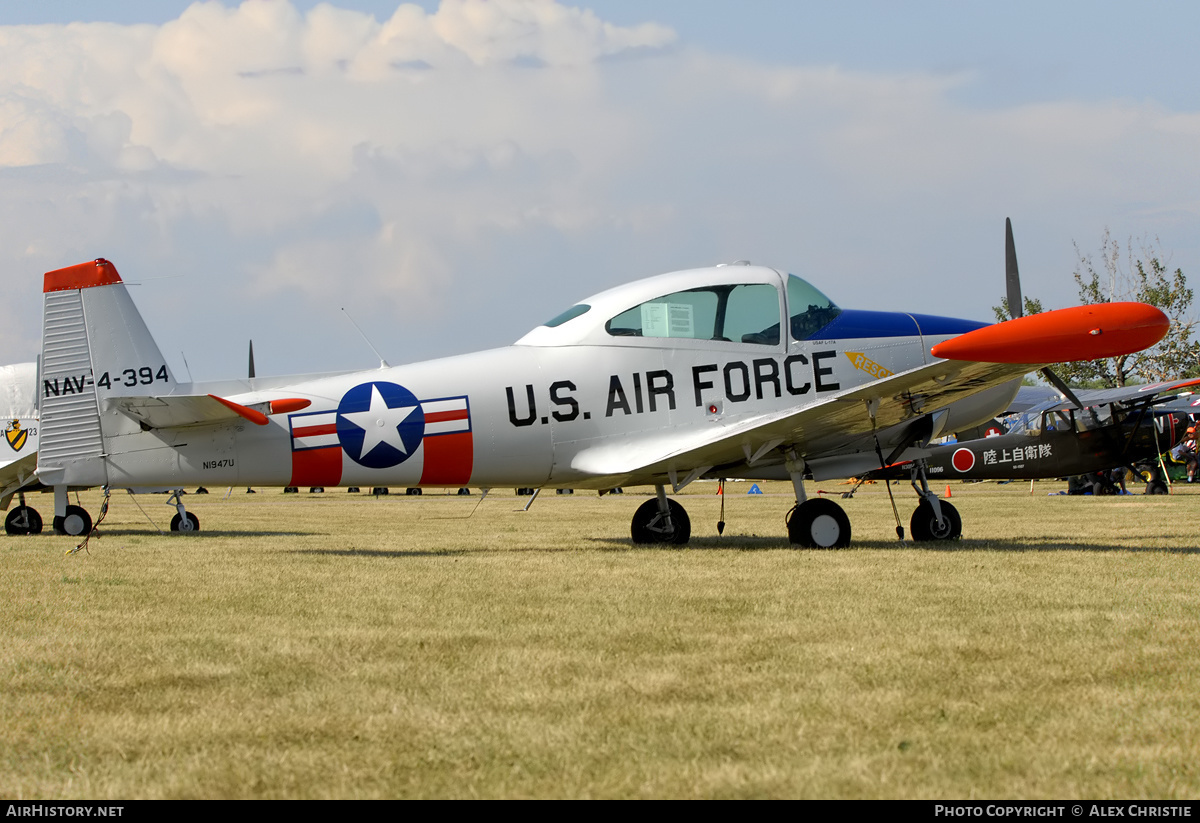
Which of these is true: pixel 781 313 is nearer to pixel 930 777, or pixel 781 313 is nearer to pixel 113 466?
pixel 113 466

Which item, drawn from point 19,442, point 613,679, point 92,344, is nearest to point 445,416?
point 92,344

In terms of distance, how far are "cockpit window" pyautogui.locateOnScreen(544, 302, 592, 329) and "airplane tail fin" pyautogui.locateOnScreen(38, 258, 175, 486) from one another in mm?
4072

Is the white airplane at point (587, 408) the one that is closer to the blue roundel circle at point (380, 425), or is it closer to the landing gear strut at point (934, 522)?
the blue roundel circle at point (380, 425)

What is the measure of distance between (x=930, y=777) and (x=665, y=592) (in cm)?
429

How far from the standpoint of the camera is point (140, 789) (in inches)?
130

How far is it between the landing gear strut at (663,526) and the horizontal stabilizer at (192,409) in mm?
4150

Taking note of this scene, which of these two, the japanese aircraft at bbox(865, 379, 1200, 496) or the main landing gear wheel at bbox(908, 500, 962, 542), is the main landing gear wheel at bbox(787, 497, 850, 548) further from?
the japanese aircraft at bbox(865, 379, 1200, 496)

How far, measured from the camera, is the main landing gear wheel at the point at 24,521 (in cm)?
1894

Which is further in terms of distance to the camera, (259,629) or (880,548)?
(880,548)

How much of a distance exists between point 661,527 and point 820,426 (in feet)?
8.59

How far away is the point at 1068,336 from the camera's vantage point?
28.2 ft

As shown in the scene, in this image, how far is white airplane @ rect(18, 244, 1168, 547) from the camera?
1060 cm

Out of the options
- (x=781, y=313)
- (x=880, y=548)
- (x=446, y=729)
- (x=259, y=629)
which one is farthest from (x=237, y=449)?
(x=446, y=729)

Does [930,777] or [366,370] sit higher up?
[366,370]
